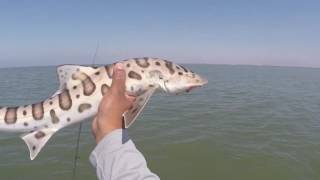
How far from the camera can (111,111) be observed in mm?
2977

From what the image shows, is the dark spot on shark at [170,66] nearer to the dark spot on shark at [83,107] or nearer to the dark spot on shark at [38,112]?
the dark spot on shark at [83,107]

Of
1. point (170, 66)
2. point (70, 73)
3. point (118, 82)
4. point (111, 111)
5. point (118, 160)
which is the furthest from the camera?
point (170, 66)

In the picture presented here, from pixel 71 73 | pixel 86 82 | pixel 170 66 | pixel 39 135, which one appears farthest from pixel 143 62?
A: pixel 39 135

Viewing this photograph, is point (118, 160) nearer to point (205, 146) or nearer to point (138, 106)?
point (138, 106)

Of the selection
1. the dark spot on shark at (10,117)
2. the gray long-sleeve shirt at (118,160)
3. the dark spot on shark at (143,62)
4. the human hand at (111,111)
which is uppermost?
the dark spot on shark at (143,62)

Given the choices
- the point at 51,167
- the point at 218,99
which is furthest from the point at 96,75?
the point at 218,99

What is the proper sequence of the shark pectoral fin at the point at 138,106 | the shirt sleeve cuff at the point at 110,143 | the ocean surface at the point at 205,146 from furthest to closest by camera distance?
the ocean surface at the point at 205,146
the shark pectoral fin at the point at 138,106
the shirt sleeve cuff at the point at 110,143

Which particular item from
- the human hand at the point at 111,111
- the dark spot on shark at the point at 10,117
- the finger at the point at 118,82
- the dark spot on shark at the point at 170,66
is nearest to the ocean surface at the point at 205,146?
the dark spot on shark at the point at 10,117

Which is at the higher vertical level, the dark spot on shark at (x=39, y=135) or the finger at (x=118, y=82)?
the finger at (x=118, y=82)

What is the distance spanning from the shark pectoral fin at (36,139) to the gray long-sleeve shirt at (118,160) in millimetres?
1806

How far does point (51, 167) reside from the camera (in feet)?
Result: 40.5

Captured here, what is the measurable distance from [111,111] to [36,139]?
1.75 metres

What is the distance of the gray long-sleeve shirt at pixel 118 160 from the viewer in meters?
2.51

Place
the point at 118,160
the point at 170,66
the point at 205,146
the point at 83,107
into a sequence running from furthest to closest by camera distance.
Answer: the point at 205,146 → the point at 170,66 → the point at 83,107 → the point at 118,160
